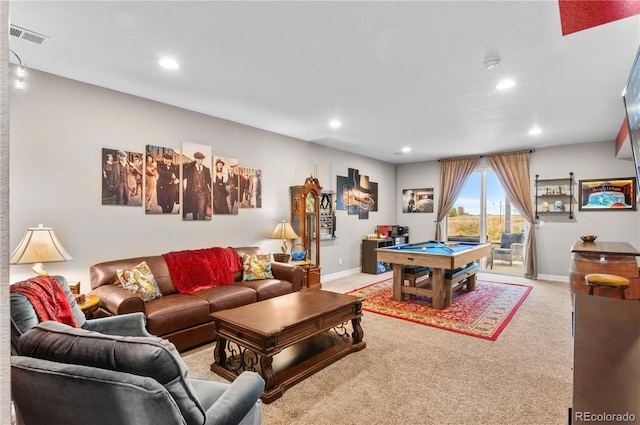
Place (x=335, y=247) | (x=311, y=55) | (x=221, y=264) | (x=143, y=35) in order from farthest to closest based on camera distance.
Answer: (x=335, y=247), (x=221, y=264), (x=311, y=55), (x=143, y=35)

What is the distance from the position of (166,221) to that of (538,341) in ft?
14.5

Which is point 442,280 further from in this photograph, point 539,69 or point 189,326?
point 189,326

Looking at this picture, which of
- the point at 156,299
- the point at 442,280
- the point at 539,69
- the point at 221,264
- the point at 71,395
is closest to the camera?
the point at 71,395

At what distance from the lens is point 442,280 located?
4.45 metres

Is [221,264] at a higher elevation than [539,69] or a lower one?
lower

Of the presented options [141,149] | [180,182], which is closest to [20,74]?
[141,149]

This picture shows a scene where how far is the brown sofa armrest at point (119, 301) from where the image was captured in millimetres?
2711

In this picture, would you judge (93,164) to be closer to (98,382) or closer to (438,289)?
(98,382)

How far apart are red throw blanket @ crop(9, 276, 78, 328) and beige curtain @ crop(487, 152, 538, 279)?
24.1 ft

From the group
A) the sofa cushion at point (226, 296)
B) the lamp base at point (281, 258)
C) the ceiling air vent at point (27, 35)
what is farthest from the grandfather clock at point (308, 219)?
the ceiling air vent at point (27, 35)

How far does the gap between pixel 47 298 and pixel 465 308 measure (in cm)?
456

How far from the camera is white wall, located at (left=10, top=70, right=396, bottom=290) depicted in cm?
291

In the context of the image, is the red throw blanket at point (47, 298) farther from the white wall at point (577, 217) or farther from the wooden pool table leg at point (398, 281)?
the white wall at point (577, 217)

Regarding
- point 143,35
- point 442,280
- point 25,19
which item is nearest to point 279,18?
point 143,35
